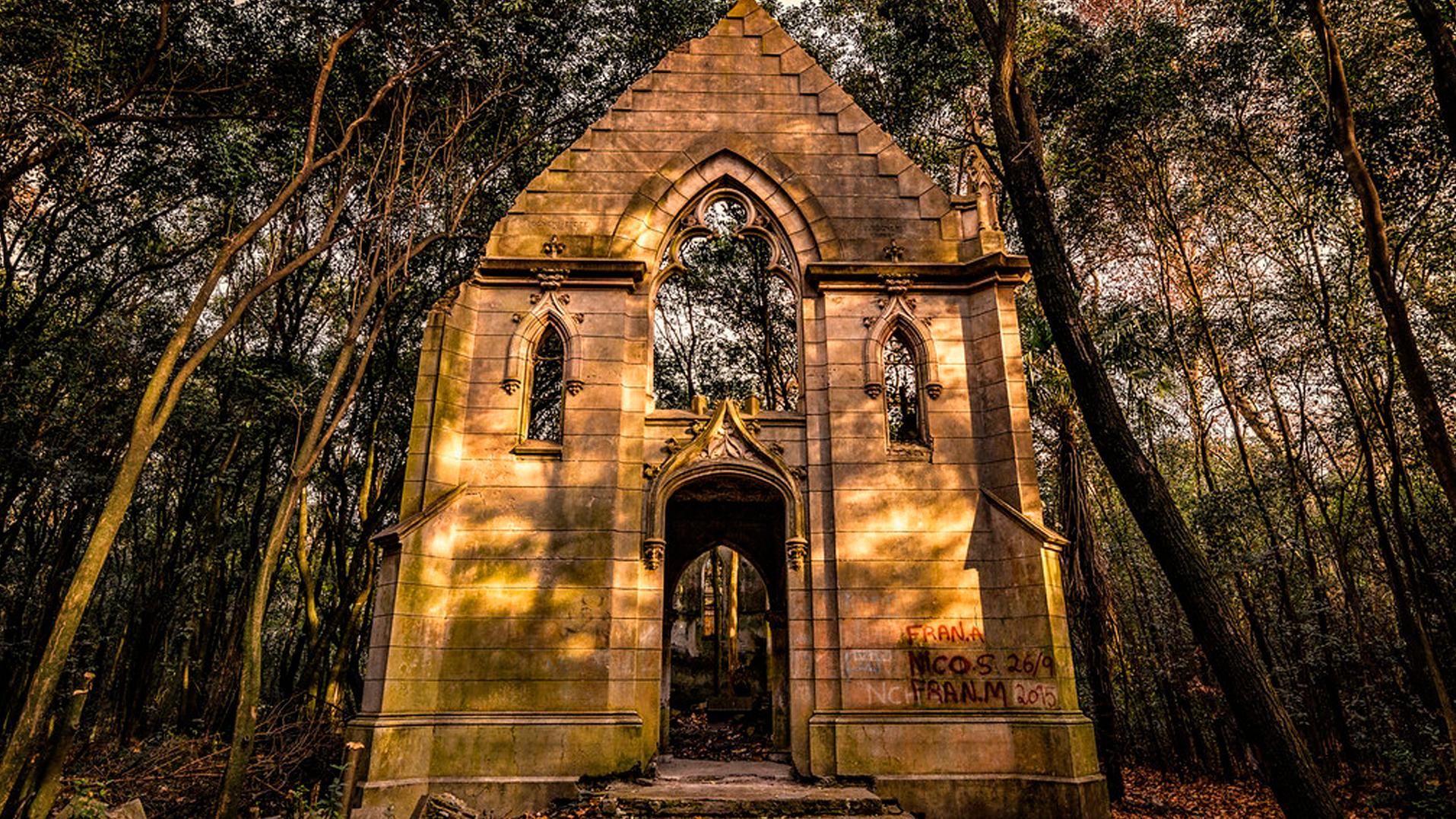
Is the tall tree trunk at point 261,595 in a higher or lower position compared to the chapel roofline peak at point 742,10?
→ lower

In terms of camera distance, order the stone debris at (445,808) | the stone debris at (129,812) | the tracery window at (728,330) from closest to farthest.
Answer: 1. the stone debris at (129,812)
2. the stone debris at (445,808)
3. the tracery window at (728,330)

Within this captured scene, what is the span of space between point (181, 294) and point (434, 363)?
31.9ft

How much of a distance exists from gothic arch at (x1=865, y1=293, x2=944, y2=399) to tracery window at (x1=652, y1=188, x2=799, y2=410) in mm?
8175

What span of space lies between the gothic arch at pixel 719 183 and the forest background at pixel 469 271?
2.95m

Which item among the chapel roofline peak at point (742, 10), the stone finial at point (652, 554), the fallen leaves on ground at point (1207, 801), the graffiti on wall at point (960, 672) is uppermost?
the chapel roofline peak at point (742, 10)

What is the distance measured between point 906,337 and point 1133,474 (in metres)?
4.16

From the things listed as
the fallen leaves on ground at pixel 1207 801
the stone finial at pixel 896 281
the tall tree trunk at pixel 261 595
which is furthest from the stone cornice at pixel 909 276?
the fallen leaves on ground at pixel 1207 801

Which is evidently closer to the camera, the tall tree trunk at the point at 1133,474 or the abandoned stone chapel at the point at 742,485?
the tall tree trunk at the point at 1133,474

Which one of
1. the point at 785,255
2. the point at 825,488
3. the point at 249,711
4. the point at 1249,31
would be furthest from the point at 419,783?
the point at 1249,31

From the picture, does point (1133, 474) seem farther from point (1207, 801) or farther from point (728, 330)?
point (728, 330)

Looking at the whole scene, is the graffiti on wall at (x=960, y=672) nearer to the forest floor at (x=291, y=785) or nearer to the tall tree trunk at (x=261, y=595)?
the forest floor at (x=291, y=785)

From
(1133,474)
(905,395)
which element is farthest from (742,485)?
(1133,474)

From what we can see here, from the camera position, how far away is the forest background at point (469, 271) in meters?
11.2

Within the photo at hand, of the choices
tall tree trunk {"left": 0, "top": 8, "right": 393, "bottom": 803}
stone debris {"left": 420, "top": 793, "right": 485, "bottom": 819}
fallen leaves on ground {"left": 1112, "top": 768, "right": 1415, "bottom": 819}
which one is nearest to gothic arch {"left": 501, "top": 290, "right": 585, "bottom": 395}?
tall tree trunk {"left": 0, "top": 8, "right": 393, "bottom": 803}
